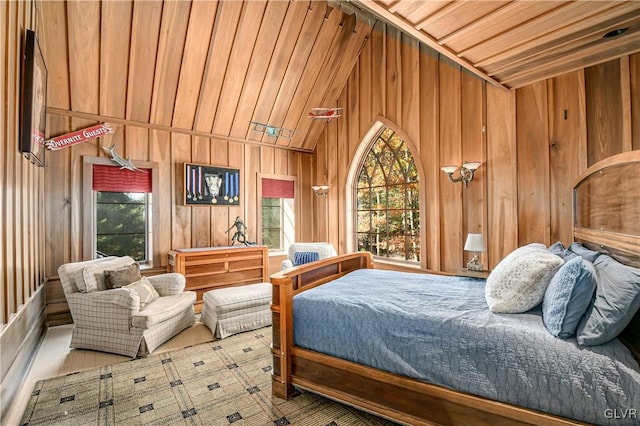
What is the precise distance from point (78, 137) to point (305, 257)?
3319mm

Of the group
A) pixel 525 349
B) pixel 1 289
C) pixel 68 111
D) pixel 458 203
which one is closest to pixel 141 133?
pixel 68 111

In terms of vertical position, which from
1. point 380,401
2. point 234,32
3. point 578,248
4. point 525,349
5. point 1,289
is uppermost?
point 234,32

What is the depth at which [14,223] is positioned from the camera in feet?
7.62

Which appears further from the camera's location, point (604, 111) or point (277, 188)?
point (277, 188)

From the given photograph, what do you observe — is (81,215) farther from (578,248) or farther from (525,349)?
(578,248)

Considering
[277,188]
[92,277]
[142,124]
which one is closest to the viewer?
[92,277]

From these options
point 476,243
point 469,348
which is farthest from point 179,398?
point 476,243

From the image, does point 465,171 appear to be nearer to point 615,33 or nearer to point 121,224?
point 615,33

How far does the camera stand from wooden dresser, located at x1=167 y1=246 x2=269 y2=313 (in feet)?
13.3

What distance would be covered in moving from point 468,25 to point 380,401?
2.61 m

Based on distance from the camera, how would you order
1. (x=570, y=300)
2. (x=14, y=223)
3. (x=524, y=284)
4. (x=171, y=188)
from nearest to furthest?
(x=570, y=300)
(x=524, y=284)
(x=14, y=223)
(x=171, y=188)

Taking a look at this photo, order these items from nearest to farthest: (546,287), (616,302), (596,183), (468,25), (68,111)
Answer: (616,302)
(546,287)
(468,25)
(596,183)
(68,111)

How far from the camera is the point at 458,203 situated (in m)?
3.89

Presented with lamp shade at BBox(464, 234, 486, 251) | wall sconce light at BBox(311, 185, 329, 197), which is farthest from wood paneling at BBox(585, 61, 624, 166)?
wall sconce light at BBox(311, 185, 329, 197)
